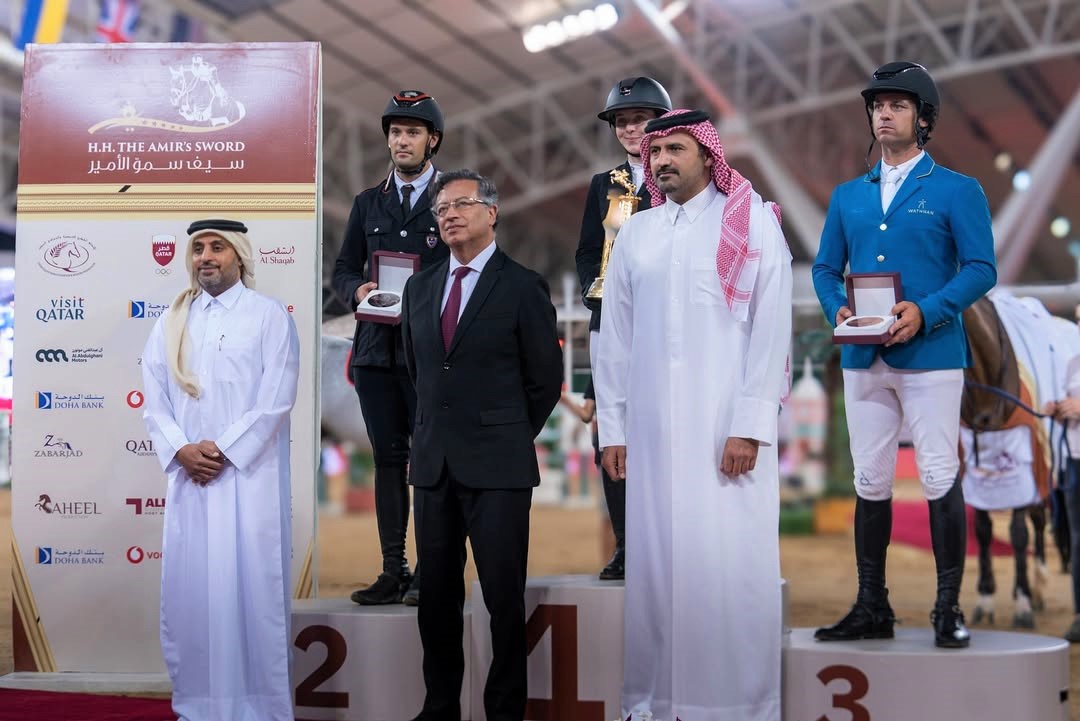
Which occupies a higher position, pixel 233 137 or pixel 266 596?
pixel 233 137

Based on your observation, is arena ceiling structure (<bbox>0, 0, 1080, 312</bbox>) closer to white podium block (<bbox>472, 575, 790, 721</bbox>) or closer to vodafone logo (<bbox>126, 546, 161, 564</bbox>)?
vodafone logo (<bbox>126, 546, 161, 564</bbox>)

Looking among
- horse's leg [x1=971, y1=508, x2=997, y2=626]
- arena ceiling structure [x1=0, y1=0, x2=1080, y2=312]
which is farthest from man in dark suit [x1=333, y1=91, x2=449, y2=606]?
arena ceiling structure [x1=0, y1=0, x2=1080, y2=312]

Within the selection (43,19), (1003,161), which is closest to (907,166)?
(43,19)

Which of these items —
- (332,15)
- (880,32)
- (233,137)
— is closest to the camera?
(233,137)

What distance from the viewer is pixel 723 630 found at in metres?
3.46

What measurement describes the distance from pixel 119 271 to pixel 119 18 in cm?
743

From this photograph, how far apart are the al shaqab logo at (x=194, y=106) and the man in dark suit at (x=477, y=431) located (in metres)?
1.49

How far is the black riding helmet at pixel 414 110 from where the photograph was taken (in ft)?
14.2

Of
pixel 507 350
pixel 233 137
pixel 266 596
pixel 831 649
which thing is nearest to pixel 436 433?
pixel 507 350

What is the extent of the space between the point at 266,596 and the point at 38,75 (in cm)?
245

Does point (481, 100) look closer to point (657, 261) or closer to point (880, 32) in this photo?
point (880, 32)

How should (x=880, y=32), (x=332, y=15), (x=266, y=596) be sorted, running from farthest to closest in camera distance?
(x=880, y=32) < (x=332, y=15) < (x=266, y=596)

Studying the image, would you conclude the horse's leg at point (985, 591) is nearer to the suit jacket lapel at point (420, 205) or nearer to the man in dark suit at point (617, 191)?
the man in dark suit at point (617, 191)

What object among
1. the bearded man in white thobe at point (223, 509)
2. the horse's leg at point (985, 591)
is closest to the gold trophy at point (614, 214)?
the bearded man in white thobe at point (223, 509)
